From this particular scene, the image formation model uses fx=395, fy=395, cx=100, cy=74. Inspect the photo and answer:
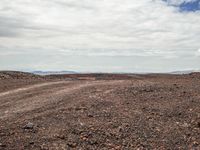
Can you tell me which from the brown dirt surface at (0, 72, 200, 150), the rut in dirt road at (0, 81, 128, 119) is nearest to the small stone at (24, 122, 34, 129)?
the brown dirt surface at (0, 72, 200, 150)

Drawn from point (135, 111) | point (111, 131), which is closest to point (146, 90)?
point (135, 111)

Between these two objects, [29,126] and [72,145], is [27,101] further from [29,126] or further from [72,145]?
[72,145]

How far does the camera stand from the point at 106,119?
12.7 m

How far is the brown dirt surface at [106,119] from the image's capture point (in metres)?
11.0

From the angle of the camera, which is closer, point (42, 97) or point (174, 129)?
point (174, 129)

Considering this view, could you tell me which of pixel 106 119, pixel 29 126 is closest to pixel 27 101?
pixel 29 126

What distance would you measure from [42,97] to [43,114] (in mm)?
3937

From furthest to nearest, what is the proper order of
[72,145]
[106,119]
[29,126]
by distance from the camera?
[106,119]
[29,126]
[72,145]

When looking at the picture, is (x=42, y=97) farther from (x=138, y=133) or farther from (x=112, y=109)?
(x=138, y=133)

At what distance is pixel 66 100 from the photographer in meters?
15.6

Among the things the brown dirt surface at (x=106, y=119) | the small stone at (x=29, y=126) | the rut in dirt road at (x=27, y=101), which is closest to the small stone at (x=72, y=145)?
the brown dirt surface at (x=106, y=119)

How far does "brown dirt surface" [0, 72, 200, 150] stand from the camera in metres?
11.0

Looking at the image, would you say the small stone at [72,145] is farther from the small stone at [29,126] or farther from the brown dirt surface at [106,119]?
the small stone at [29,126]

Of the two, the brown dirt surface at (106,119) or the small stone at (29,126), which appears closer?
the brown dirt surface at (106,119)
